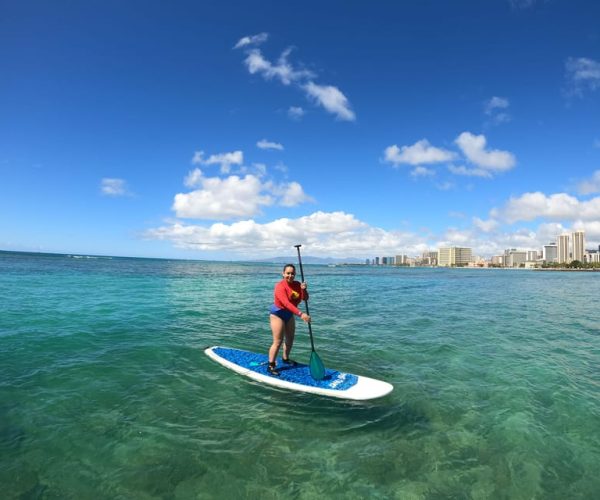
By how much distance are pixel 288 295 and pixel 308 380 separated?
87.2 inches

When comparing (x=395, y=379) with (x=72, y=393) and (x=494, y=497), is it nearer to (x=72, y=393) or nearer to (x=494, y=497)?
(x=494, y=497)

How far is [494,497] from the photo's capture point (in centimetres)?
508

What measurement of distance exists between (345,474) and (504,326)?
16.4 m

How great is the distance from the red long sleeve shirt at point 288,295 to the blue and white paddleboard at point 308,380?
181cm

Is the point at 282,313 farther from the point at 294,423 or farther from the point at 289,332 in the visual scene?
the point at 294,423

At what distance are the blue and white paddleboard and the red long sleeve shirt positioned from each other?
1810 millimetres

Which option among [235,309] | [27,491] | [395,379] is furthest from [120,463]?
[235,309]

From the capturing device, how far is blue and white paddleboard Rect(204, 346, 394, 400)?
821cm

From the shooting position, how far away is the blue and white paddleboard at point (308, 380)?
323 inches

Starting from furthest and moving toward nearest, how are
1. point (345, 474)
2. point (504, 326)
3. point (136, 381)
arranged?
1. point (504, 326)
2. point (136, 381)
3. point (345, 474)

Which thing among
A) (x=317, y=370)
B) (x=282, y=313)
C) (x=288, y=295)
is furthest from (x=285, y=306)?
(x=317, y=370)

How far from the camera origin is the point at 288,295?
883 cm

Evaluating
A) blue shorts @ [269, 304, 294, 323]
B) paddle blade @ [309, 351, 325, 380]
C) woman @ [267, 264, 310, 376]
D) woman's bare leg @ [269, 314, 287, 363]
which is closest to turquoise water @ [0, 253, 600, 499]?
paddle blade @ [309, 351, 325, 380]

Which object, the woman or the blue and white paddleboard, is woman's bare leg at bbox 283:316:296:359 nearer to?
the woman
